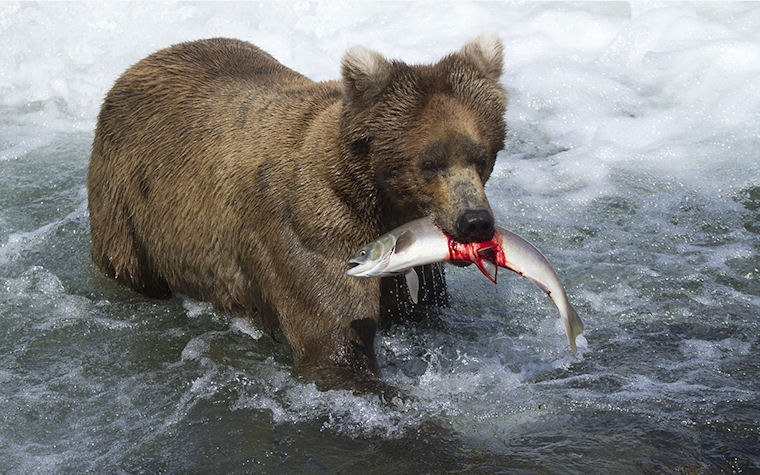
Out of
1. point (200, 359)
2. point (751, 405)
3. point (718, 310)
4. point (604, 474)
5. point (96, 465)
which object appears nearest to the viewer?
point (604, 474)

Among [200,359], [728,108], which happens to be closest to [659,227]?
[728,108]

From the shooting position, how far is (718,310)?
19.3 ft

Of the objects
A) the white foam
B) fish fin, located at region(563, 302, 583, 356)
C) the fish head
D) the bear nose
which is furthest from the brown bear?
fish fin, located at region(563, 302, 583, 356)

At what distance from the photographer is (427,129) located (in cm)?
449

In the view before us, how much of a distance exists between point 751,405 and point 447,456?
1.61 meters

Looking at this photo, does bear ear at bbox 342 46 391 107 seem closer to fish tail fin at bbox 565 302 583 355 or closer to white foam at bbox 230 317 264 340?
fish tail fin at bbox 565 302 583 355

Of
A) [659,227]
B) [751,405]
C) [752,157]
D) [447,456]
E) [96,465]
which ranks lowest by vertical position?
[96,465]

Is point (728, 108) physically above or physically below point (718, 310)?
above

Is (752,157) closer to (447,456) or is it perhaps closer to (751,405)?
(751,405)

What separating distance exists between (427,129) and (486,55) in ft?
2.16

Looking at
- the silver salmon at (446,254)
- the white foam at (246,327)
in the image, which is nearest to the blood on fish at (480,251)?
the silver salmon at (446,254)

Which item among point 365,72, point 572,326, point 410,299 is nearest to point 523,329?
point 410,299

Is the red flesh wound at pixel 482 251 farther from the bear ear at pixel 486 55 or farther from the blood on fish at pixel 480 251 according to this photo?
the bear ear at pixel 486 55

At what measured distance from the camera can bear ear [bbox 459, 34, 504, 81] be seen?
4.84 meters
